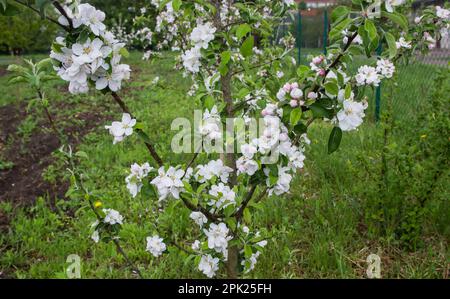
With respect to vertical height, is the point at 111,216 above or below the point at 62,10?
below

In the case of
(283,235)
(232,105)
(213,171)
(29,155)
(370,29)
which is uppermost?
(370,29)

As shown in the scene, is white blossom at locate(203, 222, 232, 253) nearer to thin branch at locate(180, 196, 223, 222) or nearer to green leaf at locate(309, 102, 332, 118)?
thin branch at locate(180, 196, 223, 222)

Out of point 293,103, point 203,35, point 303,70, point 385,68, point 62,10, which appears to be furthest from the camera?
point 385,68

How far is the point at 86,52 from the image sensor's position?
117 cm

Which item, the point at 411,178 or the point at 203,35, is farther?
the point at 411,178

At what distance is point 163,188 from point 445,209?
194cm

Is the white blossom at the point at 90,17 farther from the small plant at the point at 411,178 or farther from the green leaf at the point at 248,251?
the small plant at the point at 411,178

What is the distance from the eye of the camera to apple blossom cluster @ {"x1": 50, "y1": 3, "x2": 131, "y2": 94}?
1.17 meters

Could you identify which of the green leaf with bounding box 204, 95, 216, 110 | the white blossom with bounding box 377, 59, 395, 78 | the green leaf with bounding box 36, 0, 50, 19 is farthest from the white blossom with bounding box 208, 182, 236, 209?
the white blossom with bounding box 377, 59, 395, 78

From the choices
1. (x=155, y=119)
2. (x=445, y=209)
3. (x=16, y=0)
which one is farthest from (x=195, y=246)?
(x=155, y=119)

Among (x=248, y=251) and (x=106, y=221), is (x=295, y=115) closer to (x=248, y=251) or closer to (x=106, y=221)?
(x=248, y=251)

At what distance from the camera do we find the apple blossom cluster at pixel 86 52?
1.17 meters

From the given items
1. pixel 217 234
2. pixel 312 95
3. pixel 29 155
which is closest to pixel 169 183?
pixel 217 234

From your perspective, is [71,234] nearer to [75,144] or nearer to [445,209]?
[75,144]
